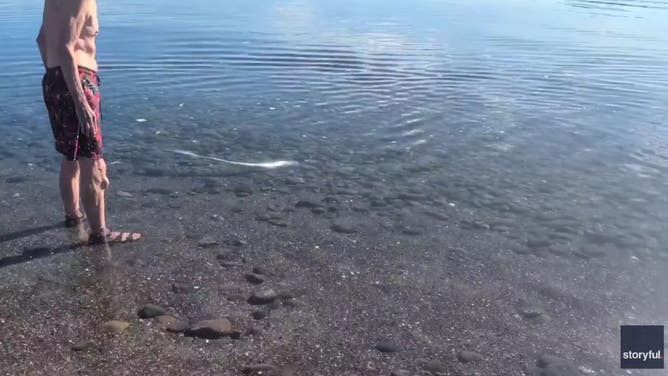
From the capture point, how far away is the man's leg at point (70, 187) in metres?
6.23

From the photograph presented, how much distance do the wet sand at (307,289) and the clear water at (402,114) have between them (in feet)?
1.99

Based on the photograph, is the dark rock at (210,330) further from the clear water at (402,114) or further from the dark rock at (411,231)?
the clear water at (402,114)

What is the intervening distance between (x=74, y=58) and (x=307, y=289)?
294 cm

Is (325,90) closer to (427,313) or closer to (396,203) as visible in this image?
(396,203)

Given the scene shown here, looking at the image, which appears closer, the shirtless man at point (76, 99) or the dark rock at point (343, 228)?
the shirtless man at point (76, 99)

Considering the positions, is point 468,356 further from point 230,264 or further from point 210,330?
point 230,264

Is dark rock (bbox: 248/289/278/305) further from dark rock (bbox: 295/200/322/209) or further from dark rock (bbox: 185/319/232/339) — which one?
dark rock (bbox: 295/200/322/209)

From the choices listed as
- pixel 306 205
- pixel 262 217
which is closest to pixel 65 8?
pixel 262 217

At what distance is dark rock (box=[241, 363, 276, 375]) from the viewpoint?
4439 millimetres

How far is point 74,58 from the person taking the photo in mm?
5562

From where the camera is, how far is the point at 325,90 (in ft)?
44.3

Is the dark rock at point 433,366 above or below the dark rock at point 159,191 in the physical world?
below

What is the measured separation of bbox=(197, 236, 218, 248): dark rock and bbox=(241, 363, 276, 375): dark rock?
2.16 meters

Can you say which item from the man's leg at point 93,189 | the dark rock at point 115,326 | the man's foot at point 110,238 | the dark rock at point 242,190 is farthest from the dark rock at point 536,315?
the man's leg at point 93,189
